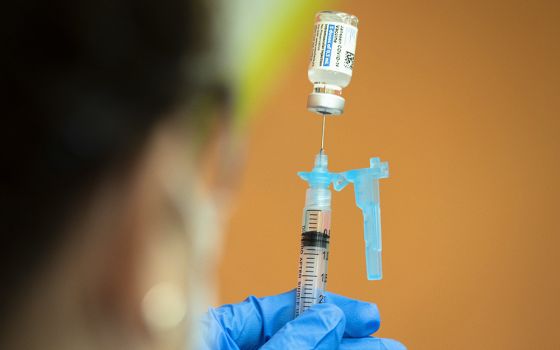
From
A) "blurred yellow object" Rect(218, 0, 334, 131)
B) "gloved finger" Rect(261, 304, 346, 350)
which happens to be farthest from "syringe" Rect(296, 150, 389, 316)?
"blurred yellow object" Rect(218, 0, 334, 131)

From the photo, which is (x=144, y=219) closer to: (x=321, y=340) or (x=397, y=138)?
(x=321, y=340)

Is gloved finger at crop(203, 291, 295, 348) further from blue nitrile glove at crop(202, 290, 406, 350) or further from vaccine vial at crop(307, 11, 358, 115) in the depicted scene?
vaccine vial at crop(307, 11, 358, 115)

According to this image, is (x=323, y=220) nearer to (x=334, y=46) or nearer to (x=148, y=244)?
(x=334, y=46)

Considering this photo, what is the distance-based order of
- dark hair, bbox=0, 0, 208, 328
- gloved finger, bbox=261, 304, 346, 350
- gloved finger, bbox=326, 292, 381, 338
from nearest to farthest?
dark hair, bbox=0, 0, 208, 328 → gloved finger, bbox=261, 304, 346, 350 → gloved finger, bbox=326, 292, 381, 338

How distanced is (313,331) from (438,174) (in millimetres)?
1315

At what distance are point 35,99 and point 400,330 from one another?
213 cm

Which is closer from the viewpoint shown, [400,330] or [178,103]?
[178,103]

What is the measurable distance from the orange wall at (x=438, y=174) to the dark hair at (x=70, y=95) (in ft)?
6.54

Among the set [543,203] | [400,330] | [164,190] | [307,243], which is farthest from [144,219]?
[543,203]

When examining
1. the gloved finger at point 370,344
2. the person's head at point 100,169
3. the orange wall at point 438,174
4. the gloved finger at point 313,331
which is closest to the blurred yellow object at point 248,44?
the person's head at point 100,169

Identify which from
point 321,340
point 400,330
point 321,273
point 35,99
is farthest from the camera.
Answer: point 400,330

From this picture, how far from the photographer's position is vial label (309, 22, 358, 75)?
1.17 meters

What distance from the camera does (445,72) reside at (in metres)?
2.34

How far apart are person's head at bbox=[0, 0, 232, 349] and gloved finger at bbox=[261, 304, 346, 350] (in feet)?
2.71
